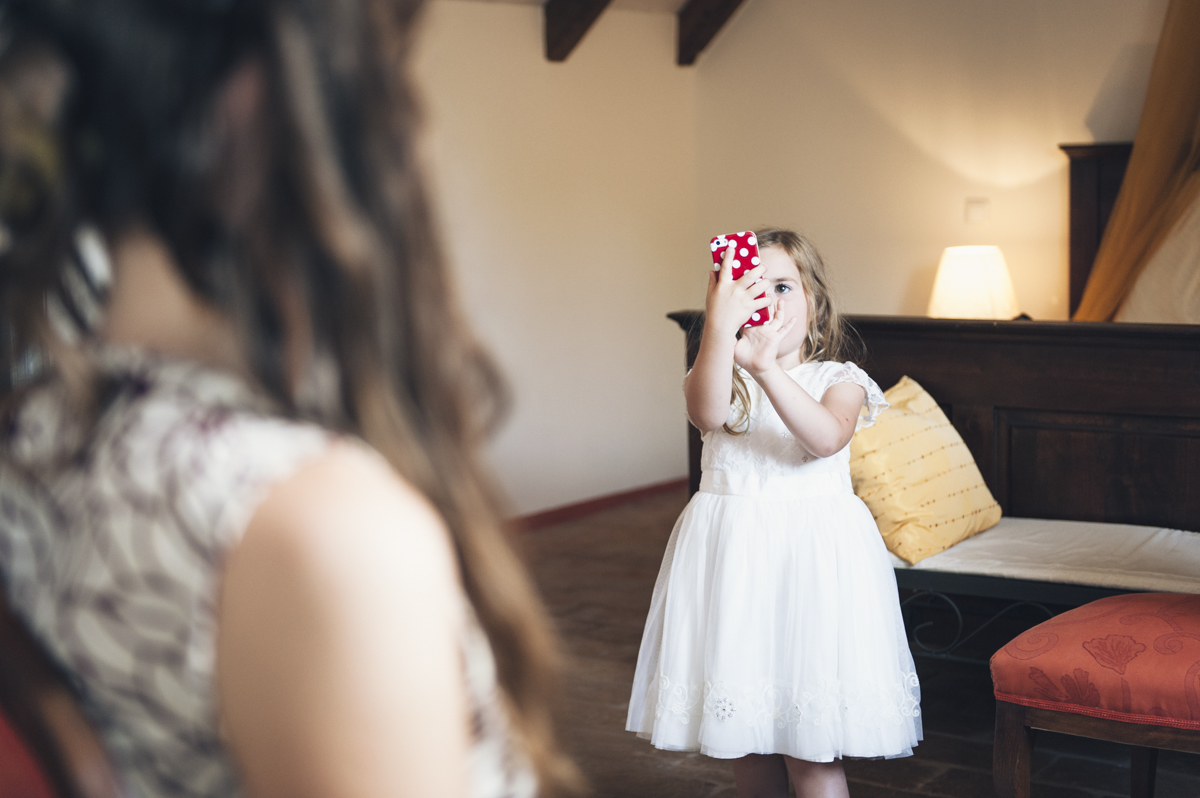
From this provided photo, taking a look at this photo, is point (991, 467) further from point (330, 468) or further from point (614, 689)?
point (330, 468)

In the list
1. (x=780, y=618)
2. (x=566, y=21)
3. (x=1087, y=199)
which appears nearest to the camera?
(x=780, y=618)

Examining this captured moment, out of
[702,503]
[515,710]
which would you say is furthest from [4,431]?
[702,503]

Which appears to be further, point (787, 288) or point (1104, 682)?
point (787, 288)

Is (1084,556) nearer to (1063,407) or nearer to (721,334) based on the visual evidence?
(1063,407)

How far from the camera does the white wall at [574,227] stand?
5.04 metres

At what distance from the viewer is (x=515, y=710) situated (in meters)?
0.47

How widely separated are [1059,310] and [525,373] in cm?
257

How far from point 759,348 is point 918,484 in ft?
3.46

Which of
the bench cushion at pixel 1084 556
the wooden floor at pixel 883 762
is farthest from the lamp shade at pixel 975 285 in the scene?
the bench cushion at pixel 1084 556

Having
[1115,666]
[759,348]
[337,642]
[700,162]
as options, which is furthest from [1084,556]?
[700,162]

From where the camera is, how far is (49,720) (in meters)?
0.41

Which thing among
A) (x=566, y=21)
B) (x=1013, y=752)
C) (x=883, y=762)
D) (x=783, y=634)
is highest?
(x=566, y=21)

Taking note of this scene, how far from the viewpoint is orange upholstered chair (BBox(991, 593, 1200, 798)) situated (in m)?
1.73

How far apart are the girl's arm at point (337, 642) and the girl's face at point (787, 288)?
5.18ft
